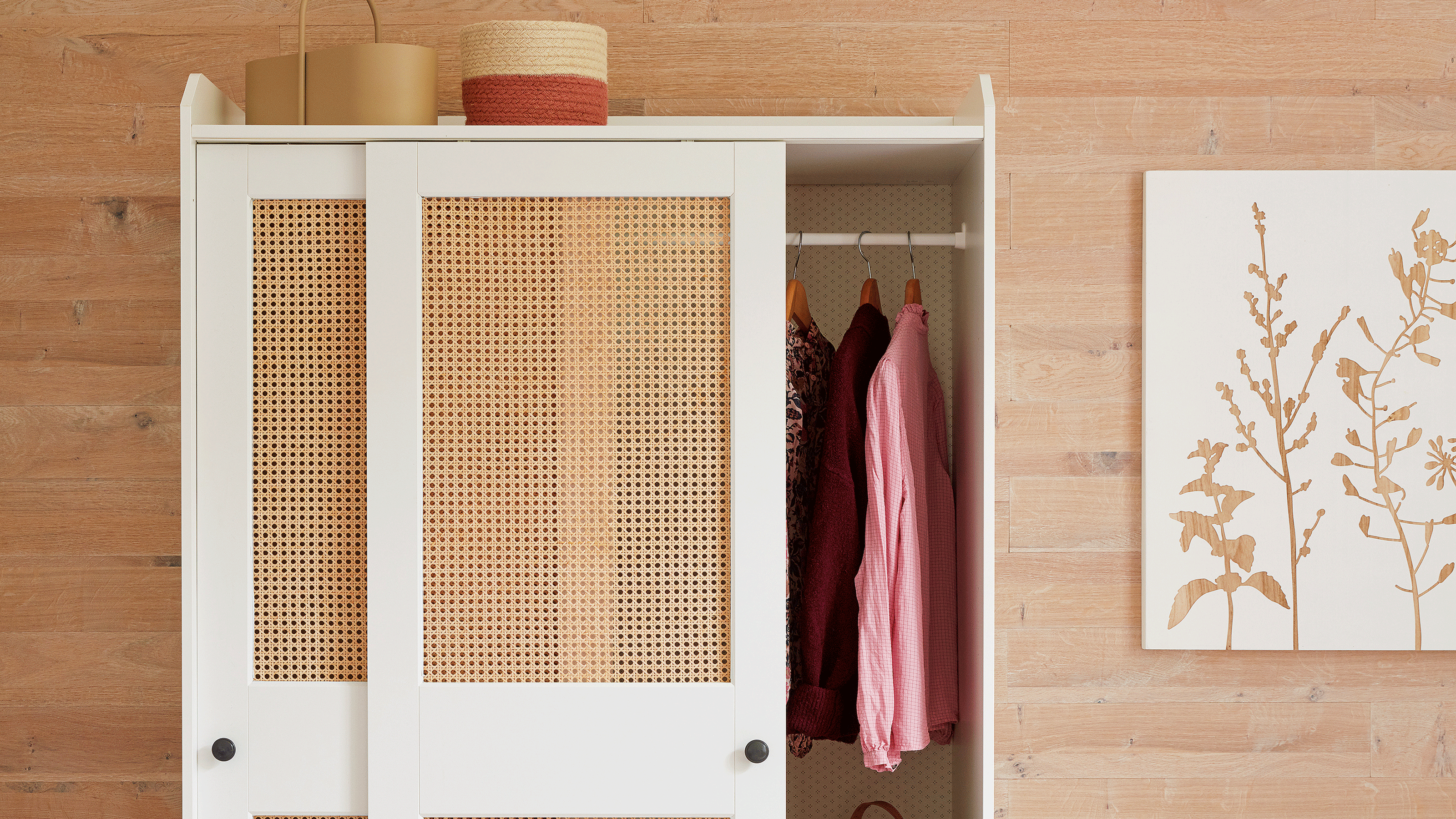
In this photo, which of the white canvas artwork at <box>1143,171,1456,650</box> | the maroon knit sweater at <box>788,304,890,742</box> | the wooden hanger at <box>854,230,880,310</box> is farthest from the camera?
the white canvas artwork at <box>1143,171,1456,650</box>

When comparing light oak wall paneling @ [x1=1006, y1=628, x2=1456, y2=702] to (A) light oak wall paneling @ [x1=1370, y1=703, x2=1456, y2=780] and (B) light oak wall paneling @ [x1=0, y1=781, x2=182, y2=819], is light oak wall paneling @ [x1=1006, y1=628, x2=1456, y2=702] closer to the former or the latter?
(A) light oak wall paneling @ [x1=1370, y1=703, x2=1456, y2=780]

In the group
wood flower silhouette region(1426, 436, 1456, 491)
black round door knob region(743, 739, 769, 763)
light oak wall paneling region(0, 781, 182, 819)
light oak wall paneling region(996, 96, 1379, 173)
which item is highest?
light oak wall paneling region(996, 96, 1379, 173)

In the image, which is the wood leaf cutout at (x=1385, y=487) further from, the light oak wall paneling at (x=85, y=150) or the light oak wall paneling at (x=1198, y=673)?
the light oak wall paneling at (x=85, y=150)

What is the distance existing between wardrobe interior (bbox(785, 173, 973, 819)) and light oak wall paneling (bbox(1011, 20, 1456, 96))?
1.39 feet

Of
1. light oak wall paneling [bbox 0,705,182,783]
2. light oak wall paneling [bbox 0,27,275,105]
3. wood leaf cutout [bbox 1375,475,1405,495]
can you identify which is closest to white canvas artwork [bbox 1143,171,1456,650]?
wood leaf cutout [bbox 1375,475,1405,495]

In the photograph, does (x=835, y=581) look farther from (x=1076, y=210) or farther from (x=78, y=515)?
(x=78, y=515)

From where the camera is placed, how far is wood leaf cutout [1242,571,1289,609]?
1744mm

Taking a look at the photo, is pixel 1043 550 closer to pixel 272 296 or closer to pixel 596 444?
pixel 596 444

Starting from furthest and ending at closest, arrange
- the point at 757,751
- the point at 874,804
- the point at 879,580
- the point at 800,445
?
the point at 874,804, the point at 800,445, the point at 879,580, the point at 757,751

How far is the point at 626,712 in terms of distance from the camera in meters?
1.30

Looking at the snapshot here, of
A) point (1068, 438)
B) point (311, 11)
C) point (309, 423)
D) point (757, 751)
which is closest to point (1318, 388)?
point (1068, 438)

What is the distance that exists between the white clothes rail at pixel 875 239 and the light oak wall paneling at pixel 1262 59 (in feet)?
1.73

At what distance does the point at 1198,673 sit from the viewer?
5.85 ft

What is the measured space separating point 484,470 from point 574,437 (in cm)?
14
